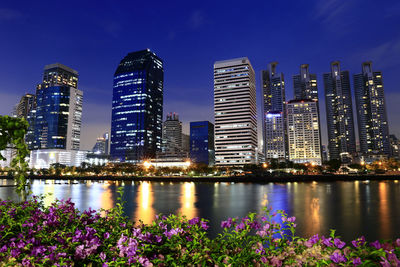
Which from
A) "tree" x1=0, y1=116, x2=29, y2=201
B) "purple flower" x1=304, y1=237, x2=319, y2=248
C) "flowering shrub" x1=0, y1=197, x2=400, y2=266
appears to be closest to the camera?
"flowering shrub" x1=0, y1=197, x2=400, y2=266

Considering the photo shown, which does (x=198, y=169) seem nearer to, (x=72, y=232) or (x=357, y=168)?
(x=357, y=168)

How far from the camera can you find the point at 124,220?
5.86m

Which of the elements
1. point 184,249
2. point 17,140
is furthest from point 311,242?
point 17,140

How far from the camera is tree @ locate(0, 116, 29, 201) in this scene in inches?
247

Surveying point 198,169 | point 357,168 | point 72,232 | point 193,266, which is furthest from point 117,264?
point 357,168

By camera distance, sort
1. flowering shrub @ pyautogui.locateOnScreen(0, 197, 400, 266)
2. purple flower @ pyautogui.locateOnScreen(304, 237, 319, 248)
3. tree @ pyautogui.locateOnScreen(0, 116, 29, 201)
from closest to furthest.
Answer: flowering shrub @ pyautogui.locateOnScreen(0, 197, 400, 266) → purple flower @ pyautogui.locateOnScreen(304, 237, 319, 248) → tree @ pyautogui.locateOnScreen(0, 116, 29, 201)

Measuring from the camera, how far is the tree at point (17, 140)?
627 cm

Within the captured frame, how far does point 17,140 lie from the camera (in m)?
6.61

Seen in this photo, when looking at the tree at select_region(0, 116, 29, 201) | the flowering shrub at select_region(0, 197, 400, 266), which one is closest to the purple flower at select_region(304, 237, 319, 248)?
the flowering shrub at select_region(0, 197, 400, 266)

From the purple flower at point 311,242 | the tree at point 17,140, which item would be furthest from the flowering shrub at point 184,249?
the tree at point 17,140

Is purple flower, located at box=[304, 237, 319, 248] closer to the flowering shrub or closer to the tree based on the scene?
the flowering shrub

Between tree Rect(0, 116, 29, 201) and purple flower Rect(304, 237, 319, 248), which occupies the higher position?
tree Rect(0, 116, 29, 201)

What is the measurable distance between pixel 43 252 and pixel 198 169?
17580 cm

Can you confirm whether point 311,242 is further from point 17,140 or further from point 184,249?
point 17,140
